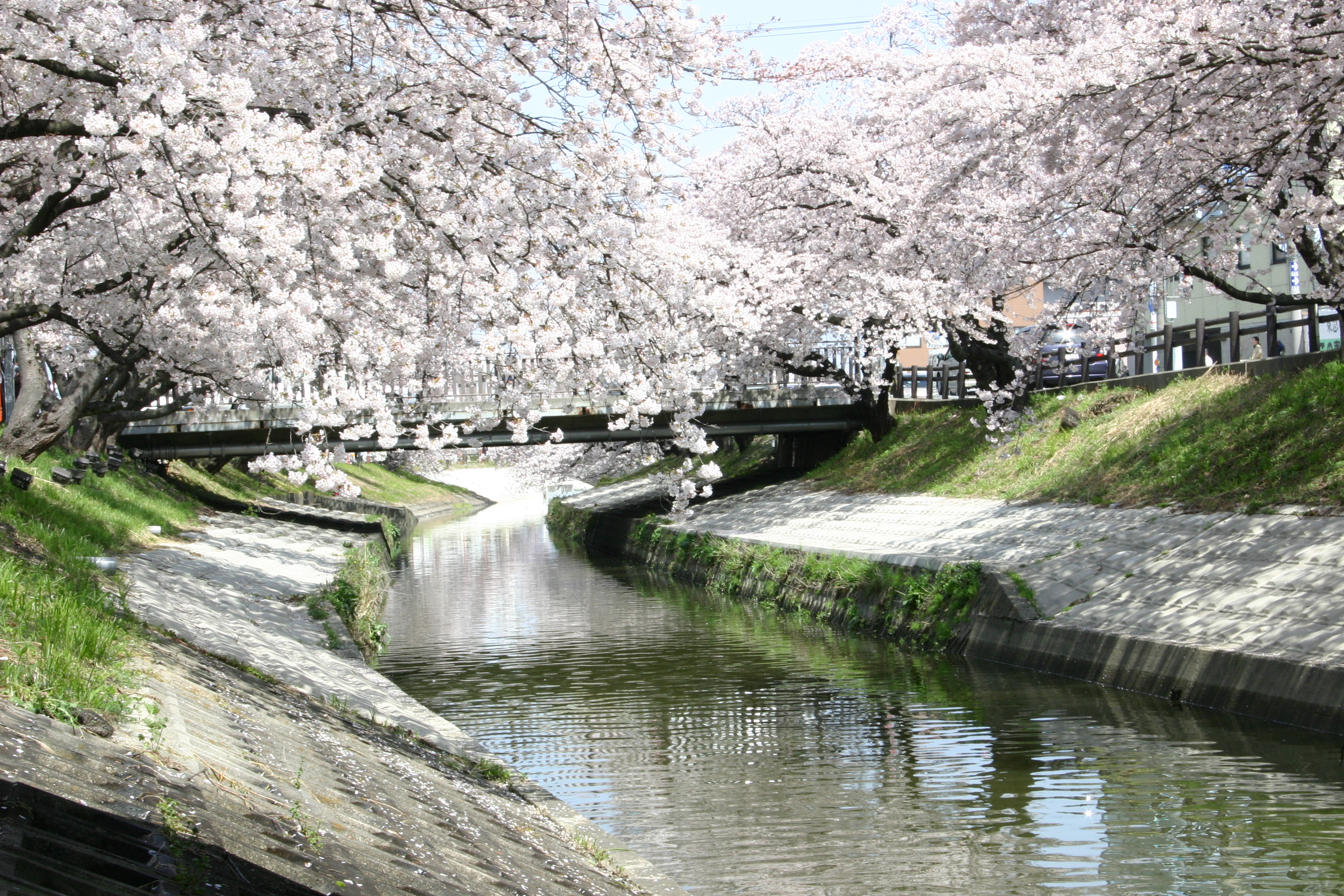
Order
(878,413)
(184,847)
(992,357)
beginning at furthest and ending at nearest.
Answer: (878,413)
(992,357)
(184,847)

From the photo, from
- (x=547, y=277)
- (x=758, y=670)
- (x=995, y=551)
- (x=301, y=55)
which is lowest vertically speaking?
(x=758, y=670)

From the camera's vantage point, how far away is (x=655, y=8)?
916 centimetres

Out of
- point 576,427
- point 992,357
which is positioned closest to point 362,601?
point 576,427

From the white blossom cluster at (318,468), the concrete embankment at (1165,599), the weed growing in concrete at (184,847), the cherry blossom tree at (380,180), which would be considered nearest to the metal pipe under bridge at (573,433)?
the concrete embankment at (1165,599)

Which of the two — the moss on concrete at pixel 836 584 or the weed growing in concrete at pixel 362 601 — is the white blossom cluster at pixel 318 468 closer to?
the weed growing in concrete at pixel 362 601

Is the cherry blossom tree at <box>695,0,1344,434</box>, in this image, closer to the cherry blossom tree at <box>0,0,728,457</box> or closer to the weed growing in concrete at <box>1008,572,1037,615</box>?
the cherry blossom tree at <box>0,0,728,457</box>

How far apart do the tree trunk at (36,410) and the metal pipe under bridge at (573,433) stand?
6491 millimetres

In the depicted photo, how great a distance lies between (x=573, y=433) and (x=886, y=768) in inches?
790

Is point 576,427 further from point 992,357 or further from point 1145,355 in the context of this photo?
point 1145,355

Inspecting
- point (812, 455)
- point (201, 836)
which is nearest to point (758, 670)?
point (201, 836)

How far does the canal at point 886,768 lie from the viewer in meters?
7.36

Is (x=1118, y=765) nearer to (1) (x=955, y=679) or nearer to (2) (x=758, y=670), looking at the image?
(1) (x=955, y=679)

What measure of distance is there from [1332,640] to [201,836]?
372 inches

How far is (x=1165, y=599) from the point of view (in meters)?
12.5
